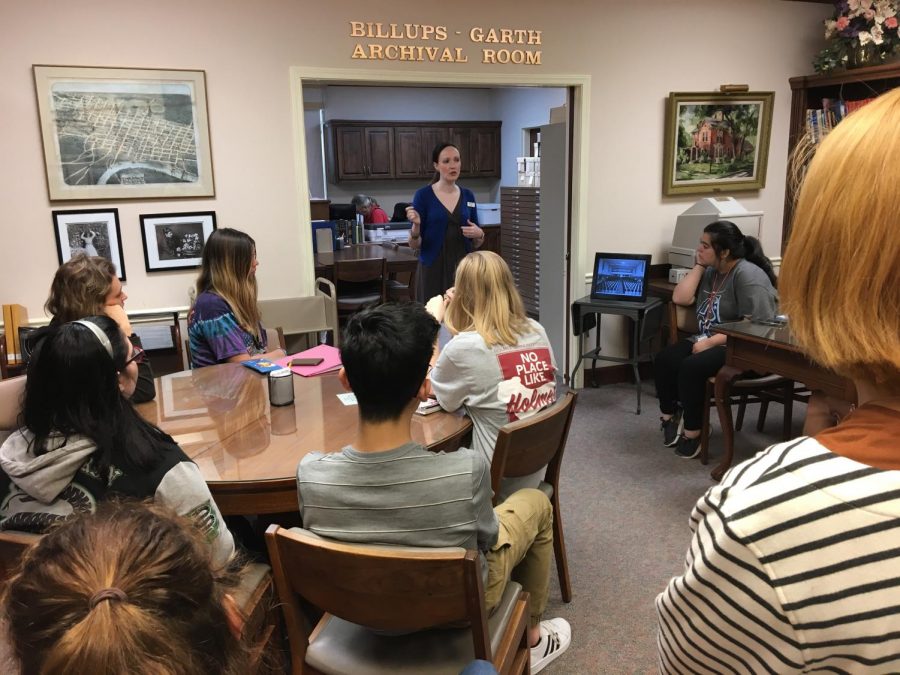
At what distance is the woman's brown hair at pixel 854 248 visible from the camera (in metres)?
0.55

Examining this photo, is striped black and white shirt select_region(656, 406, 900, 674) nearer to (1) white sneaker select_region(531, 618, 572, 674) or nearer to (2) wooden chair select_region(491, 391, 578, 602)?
(2) wooden chair select_region(491, 391, 578, 602)

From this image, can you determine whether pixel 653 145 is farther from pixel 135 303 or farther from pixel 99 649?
pixel 99 649

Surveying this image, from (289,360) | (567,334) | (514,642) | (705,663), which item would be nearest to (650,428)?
(567,334)

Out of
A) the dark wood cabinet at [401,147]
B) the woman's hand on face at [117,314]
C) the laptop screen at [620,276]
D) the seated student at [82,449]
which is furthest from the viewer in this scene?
the dark wood cabinet at [401,147]

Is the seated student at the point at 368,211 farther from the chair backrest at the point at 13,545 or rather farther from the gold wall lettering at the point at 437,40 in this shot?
the chair backrest at the point at 13,545

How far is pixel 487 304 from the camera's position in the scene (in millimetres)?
2244

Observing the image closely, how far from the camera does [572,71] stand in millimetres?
4172

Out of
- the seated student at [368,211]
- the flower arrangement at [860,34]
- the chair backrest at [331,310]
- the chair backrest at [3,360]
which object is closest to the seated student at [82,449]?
the chair backrest at [3,360]

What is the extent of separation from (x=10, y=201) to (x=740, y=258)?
3795 millimetres

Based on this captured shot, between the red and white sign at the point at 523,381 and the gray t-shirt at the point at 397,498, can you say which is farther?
the red and white sign at the point at 523,381

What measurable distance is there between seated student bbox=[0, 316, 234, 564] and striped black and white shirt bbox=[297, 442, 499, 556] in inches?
9.4

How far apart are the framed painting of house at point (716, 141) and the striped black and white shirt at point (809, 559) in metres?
4.31

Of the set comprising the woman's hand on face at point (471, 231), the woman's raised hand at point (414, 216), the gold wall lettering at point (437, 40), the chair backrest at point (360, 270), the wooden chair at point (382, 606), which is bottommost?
the wooden chair at point (382, 606)

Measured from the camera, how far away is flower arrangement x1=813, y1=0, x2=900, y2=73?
4070 millimetres
